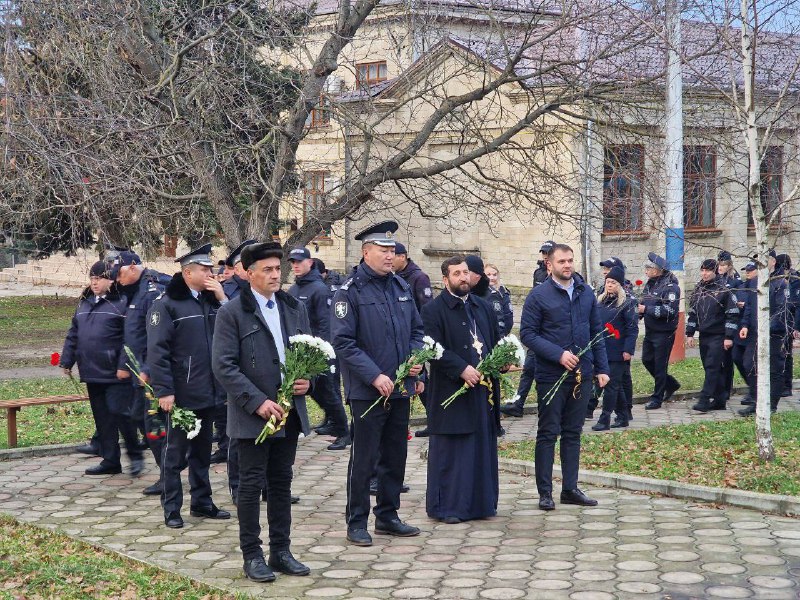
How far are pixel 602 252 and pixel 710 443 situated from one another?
17.7 metres

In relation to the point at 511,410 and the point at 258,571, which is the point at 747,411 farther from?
the point at 258,571

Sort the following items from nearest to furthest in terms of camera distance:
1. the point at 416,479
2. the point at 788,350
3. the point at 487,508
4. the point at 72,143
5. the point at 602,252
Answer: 1. the point at 487,508
2. the point at 416,479
3. the point at 72,143
4. the point at 788,350
5. the point at 602,252

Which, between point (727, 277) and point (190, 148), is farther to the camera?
point (727, 277)

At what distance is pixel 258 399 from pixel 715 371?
29.7ft

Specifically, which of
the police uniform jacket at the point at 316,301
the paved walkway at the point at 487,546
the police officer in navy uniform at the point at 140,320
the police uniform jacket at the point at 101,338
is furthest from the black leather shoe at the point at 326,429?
the police uniform jacket at the point at 101,338

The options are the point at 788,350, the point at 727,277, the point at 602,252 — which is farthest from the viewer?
the point at 602,252

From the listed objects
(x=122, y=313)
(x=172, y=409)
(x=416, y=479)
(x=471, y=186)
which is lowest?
Answer: (x=416, y=479)

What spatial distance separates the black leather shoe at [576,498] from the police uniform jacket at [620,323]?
4.62m

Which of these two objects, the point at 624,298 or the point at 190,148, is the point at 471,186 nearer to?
the point at 624,298

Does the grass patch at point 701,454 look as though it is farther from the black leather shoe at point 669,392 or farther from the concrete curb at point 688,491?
the black leather shoe at point 669,392

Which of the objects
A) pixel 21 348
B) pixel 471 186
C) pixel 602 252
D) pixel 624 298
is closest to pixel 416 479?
pixel 624 298

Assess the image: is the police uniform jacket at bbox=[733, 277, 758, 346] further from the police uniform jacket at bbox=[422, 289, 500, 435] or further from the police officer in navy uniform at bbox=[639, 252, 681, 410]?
the police uniform jacket at bbox=[422, 289, 500, 435]

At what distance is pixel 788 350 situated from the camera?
13.4m

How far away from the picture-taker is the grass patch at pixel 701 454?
31.3ft
